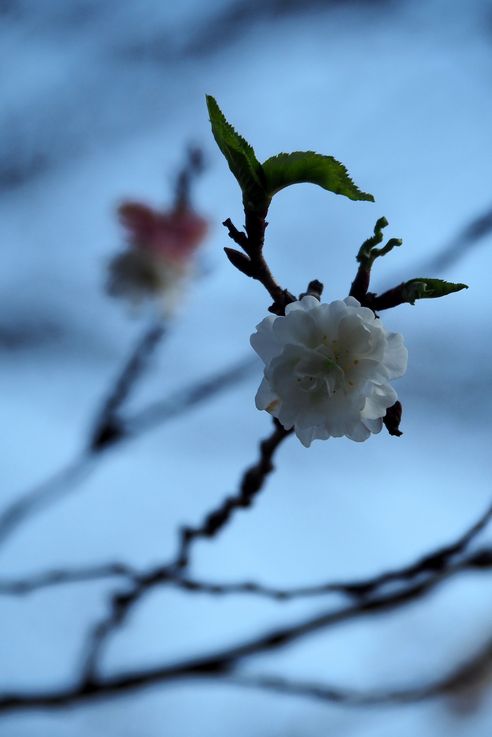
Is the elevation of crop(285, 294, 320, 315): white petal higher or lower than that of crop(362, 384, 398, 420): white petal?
higher

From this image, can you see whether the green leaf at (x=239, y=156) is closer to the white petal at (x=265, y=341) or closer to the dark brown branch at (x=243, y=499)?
the white petal at (x=265, y=341)

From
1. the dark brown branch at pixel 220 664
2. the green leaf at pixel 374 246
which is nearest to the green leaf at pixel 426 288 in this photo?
the green leaf at pixel 374 246

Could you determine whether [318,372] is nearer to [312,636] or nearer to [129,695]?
[312,636]

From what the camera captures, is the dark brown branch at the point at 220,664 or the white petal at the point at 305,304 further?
the dark brown branch at the point at 220,664

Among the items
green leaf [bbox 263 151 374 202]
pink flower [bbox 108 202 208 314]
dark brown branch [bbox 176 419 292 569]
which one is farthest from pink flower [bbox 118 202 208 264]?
green leaf [bbox 263 151 374 202]

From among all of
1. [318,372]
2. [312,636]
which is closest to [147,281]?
[312,636]

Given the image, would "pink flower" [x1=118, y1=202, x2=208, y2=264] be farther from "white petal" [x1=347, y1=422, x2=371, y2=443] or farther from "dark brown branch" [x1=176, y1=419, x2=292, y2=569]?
"white petal" [x1=347, y1=422, x2=371, y2=443]
